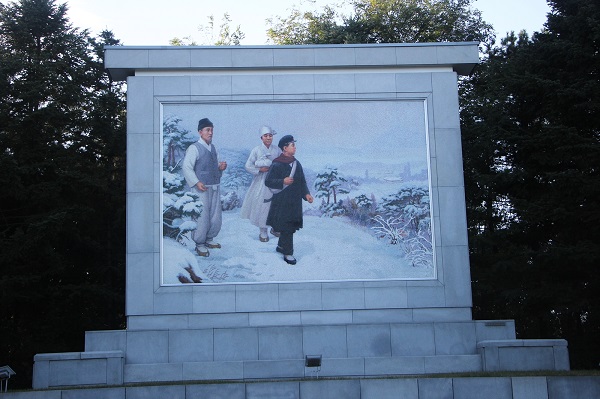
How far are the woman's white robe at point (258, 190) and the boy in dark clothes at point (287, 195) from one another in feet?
0.38

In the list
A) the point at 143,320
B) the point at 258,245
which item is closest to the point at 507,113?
the point at 258,245

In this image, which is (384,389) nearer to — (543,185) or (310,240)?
(310,240)

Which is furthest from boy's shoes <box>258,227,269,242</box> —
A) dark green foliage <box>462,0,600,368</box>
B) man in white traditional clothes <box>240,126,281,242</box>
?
dark green foliage <box>462,0,600,368</box>

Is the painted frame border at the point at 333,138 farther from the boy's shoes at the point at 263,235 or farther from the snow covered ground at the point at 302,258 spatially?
the boy's shoes at the point at 263,235

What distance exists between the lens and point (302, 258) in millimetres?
18203

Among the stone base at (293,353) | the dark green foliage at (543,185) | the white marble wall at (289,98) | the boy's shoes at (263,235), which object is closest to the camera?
the stone base at (293,353)

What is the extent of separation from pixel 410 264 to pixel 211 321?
4771 mm

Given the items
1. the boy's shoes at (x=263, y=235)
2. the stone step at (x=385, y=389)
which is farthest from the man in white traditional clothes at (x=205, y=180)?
the stone step at (x=385, y=389)

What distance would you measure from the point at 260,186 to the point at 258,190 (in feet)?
0.36

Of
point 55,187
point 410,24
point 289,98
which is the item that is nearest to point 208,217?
point 289,98

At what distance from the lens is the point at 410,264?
18297 mm

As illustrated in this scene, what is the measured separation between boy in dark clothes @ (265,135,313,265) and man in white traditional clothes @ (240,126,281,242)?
0.12m

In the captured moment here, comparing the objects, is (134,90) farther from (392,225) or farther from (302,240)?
(392,225)

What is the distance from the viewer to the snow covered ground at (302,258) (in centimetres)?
1803
